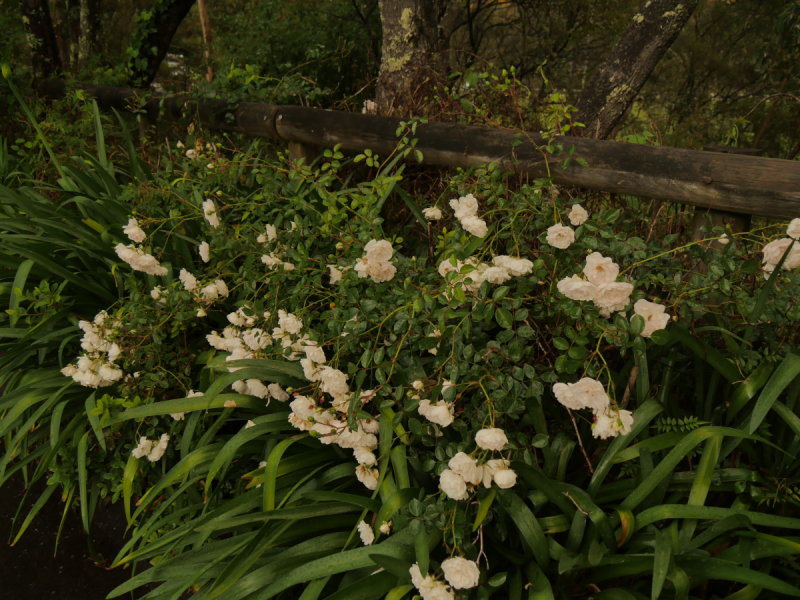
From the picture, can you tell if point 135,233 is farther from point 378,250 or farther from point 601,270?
point 601,270

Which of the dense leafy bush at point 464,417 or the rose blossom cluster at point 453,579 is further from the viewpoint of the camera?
the dense leafy bush at point 464,417

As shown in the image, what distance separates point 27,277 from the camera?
2311 mm

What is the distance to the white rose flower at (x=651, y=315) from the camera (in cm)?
127

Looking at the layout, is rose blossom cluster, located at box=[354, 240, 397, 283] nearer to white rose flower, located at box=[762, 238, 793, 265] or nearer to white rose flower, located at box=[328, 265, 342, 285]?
white rose flower, located at box=[328, 265, 342, 285]

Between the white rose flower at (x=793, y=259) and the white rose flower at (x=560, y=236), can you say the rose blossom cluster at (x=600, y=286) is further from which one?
the white rose flower at (x=793, y=259)

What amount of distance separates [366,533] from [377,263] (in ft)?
2.32

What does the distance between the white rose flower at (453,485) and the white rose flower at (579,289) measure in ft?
1.54

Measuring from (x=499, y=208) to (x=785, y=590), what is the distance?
44.1 inches

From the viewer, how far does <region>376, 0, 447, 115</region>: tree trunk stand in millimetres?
3150

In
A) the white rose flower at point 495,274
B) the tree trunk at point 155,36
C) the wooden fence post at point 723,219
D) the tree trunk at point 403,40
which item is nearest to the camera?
the white rose flower at point 495,274

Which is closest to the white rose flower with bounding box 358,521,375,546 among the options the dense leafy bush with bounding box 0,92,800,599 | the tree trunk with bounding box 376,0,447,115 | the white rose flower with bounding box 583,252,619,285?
the dense leafy bush with bounding box 0,92,800,599

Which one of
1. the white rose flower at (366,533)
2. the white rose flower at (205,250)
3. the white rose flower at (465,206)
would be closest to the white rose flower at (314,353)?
the white rose flower at (366,533)

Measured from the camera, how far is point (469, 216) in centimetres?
157

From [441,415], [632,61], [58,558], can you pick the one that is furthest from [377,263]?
[632,61]
